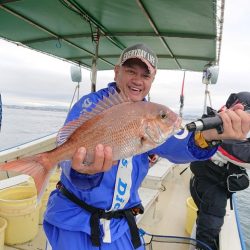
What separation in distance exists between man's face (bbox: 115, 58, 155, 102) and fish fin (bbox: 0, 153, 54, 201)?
3.46 ft

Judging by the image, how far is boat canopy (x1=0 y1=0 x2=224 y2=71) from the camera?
4.35 m

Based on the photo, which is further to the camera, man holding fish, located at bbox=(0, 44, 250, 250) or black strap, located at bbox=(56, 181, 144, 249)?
black strap, located at bbox=(56, 181, 144, 249)

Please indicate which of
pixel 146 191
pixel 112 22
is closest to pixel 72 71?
pixel 112 22

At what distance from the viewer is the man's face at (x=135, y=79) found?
8.37 feet

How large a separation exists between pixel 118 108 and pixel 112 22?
3.79 meters

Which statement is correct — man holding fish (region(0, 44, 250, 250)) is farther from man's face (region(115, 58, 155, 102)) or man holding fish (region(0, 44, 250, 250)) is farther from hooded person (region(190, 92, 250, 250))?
hooded person (region(190, 92, 250, 250))

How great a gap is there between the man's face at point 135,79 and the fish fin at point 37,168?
105cm

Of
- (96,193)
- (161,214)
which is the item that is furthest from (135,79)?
(161,214)

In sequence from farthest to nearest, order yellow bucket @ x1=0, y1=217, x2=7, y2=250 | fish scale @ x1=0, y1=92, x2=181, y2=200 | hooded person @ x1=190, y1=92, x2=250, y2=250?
1. hooded person @ x1=190, y1=92, x2=250, y2=250
2. yellow bucket @ x1=0, y1=217, x2=7, y2=250
3. fish scale @ x1=0, y1=92, x2=181, y2=200

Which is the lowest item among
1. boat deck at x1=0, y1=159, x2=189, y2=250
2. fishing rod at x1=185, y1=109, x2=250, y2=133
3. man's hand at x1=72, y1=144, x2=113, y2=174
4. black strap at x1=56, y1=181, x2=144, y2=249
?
boat deck at x1=0, y1=159, x2=189, y2=250

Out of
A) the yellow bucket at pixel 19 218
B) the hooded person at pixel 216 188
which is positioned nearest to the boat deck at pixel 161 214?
the yellow bucket at pixel 19 218

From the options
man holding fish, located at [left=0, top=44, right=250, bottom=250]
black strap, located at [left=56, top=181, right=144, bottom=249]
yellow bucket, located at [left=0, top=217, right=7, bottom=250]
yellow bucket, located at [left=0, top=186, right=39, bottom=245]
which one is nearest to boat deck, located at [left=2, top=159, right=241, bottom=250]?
yellow bucket, located at [left=0, top=186, right=39, bottom=245]

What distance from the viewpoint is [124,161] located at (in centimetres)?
230

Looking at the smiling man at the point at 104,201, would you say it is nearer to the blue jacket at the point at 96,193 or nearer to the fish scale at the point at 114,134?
the blue jacket at the point at 96,193
